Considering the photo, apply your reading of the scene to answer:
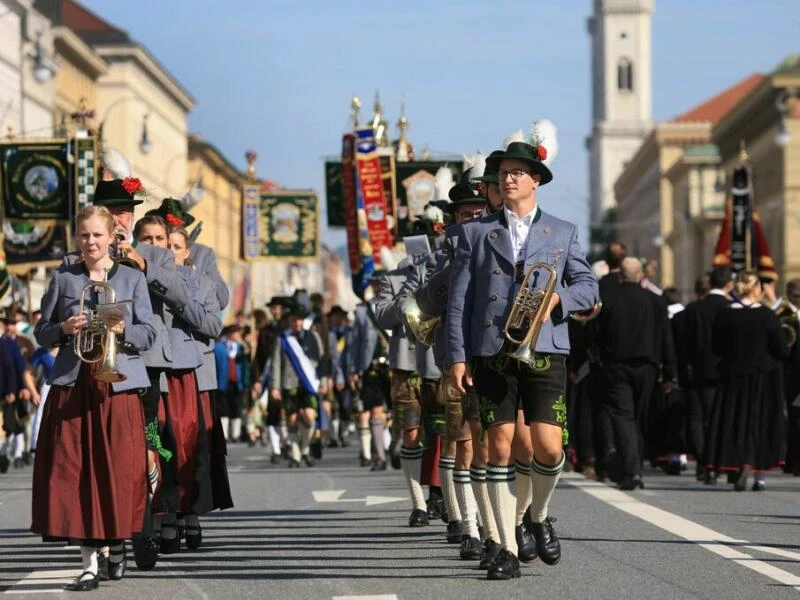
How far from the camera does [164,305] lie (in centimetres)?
1117

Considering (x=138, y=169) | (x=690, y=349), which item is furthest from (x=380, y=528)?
(x=138, y=169)

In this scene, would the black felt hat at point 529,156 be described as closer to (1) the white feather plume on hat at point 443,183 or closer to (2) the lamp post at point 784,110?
(1) the white feather plume on hat at point 443,183

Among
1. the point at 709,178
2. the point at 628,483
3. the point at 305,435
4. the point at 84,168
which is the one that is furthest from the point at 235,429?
the point at 709,178

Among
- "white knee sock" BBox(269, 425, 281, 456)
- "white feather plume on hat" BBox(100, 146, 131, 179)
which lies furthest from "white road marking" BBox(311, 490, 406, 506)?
"white knee sock" BBox(269, 425, 281, 456)

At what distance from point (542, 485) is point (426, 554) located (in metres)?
1.54

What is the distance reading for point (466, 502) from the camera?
36.0ft

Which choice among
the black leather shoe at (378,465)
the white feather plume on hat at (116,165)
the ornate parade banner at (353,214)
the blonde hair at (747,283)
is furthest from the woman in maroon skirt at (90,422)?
the ornate parade banner at (353,214)

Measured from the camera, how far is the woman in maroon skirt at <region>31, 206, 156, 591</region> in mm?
9602

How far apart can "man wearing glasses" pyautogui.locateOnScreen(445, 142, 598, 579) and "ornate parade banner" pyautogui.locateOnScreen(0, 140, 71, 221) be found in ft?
74.8

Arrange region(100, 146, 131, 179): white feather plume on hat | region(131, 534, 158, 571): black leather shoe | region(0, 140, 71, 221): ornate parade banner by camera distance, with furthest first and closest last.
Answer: region(0, 140, 71, 221): ornate parade banner
region(100, 146, 131, 179): white feather plume on hat
region(131, 534, 158, 571): black leather shoe

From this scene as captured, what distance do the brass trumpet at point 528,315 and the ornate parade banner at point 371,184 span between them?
72.2 ft

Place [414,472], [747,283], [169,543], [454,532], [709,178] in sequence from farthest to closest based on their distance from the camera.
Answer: [709,178] → [747,283] → [414,472] → [454,532] → [169,543]

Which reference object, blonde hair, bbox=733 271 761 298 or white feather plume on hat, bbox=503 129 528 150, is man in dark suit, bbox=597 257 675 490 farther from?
white feather plume on hat, bbox=503 129 528 150

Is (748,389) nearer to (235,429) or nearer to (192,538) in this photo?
(192,538)
